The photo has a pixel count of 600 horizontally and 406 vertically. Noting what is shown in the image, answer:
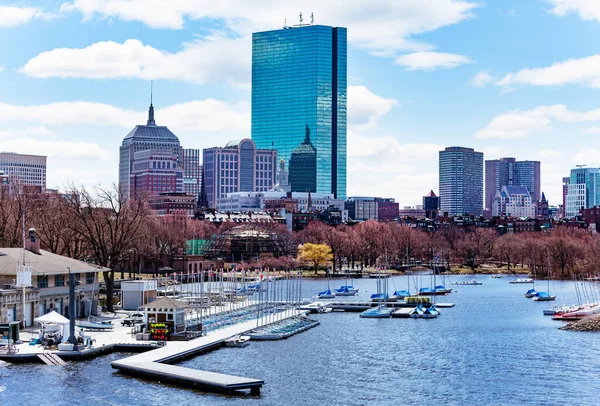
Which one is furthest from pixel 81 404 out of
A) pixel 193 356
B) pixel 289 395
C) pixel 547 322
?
pixel 547 322

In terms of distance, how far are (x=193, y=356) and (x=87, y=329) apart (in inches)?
559

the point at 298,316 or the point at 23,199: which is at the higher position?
the point at 23,199

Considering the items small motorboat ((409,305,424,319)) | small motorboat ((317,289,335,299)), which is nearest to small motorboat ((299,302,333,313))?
small motorboat ((409,305,424,319))

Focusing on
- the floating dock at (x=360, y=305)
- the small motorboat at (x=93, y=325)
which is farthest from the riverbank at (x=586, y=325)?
the small motorboat at (x=93, y=325)

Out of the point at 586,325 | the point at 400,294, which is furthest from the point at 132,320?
the point at 400,294

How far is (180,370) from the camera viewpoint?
212 feet

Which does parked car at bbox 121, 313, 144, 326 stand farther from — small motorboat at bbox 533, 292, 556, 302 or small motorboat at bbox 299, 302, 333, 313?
small motorboat at bbox 533, 292, 556, 302

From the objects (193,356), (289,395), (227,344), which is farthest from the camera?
(227,344)

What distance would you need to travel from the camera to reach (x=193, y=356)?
73.9m

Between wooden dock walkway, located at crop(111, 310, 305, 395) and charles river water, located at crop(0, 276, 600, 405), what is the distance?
85cm

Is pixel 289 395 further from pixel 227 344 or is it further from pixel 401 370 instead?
pixel 227 344

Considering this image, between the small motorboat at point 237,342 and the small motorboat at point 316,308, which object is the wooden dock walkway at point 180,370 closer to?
the small motorboat at point 237,342

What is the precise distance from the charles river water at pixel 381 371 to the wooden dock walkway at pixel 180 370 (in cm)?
85

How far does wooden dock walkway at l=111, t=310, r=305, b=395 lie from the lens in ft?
201
